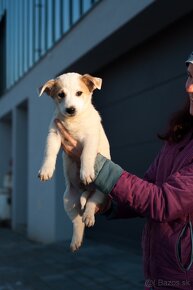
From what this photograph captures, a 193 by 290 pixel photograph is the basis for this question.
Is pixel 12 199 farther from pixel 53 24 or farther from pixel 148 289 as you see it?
pixel 148 289

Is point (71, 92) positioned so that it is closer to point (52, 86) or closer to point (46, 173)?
point (52, 86)

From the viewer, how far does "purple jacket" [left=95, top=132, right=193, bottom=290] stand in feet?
7.50

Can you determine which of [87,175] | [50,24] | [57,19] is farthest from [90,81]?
[50,24]

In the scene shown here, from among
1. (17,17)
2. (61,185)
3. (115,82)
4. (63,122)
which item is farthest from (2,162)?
(63,122)

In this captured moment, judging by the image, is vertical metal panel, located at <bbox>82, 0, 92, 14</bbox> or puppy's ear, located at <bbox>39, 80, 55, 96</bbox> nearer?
puppy's ear, located at <bbox>39, 80, 55, 96</bbox>

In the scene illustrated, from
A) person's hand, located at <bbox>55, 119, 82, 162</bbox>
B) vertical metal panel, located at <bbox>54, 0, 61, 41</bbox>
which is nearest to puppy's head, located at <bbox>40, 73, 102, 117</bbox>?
person's hand, located at <bbox>55, 119, 82, 162</bbox>

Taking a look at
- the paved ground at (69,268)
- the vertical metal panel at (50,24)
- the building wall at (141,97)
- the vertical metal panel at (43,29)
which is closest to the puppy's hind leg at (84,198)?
the paved ground at (69,268)

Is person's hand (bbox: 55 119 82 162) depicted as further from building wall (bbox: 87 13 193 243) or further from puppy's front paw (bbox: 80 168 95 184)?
building wall (bbox: 87 13 193 243)

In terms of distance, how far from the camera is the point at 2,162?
1761 centimetres

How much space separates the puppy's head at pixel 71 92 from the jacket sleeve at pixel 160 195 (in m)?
0.87

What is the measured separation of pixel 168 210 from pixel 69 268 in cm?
610

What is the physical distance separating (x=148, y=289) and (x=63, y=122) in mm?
1133

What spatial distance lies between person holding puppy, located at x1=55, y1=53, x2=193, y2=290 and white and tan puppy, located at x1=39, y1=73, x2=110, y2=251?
0.49 meters

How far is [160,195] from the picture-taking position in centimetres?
229
